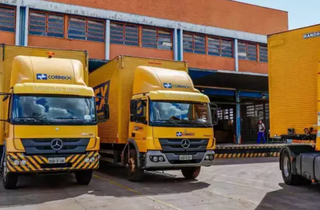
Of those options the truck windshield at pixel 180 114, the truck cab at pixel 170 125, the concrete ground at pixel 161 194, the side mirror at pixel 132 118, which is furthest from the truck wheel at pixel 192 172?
the side mirror at pixel 132 118

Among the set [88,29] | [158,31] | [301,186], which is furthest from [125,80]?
[158,31]

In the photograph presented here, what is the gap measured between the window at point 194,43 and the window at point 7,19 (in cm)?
1186

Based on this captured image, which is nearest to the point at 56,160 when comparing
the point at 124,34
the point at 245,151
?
the point at 245,151

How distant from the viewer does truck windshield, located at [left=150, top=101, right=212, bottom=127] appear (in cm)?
1013

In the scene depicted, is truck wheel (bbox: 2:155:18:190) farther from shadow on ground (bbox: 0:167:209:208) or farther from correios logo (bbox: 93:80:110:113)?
correios logo (bbox: 93:80:110:113)

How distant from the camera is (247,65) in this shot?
96.3 feet

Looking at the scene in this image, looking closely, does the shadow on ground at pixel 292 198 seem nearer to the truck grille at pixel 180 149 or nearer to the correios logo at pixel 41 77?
the truck grille at pixel 180 149

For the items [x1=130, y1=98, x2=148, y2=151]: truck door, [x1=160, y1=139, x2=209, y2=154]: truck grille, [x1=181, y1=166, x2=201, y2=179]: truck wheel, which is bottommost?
[x1=181, y1=166, x2=201, y2=179]: truck wheel

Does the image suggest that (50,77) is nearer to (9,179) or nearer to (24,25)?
(9,179)

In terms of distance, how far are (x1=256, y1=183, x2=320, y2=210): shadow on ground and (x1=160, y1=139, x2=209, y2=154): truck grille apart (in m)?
2.39

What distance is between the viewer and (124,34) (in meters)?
24.8

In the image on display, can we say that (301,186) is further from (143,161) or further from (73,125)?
(73,125)

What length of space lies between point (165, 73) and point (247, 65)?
64.3 feet

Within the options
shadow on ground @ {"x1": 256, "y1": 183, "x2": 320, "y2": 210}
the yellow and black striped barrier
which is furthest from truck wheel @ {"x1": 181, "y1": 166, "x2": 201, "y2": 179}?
the yellow and black striped barrier
